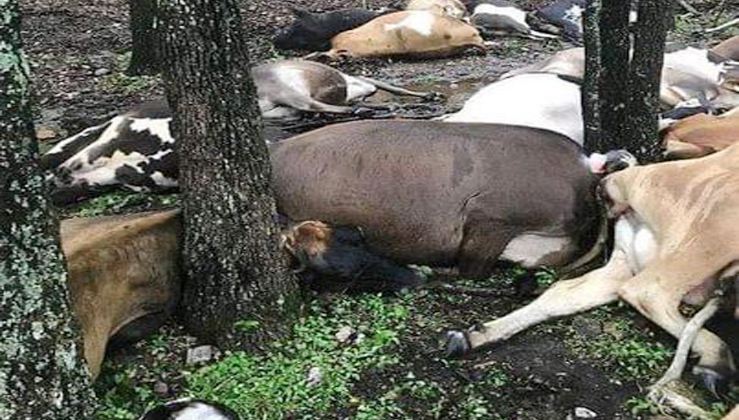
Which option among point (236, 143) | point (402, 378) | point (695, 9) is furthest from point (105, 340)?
point (695, 9)

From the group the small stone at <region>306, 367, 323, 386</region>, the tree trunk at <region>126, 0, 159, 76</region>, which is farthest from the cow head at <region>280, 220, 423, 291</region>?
the tree trunk at <region>126, 0, 159, 76</region>

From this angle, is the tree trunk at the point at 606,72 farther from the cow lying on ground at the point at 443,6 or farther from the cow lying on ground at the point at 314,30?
the cow lying on ground at the point at 443,6

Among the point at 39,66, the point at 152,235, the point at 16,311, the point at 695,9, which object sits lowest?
the point at 695,9

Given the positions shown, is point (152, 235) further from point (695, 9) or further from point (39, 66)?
point (695, 9)

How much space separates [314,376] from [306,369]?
0.20 feet

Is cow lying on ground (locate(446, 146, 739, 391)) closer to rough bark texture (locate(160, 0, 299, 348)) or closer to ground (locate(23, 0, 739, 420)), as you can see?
ground (locate(23, 0, 739, 420))

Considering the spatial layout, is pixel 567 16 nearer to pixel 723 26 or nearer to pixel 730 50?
pixel 723 26

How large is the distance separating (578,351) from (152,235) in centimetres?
181

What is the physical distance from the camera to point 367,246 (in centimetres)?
484

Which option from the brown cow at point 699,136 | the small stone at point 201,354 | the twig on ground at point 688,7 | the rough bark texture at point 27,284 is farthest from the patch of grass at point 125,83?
the twig on ground at point 688,7

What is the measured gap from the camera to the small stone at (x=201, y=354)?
13.2ft

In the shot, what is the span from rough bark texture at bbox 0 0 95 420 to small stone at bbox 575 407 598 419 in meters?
1.69

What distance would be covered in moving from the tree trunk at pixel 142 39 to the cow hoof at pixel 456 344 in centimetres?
553

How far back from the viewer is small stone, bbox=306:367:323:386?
3842mm
